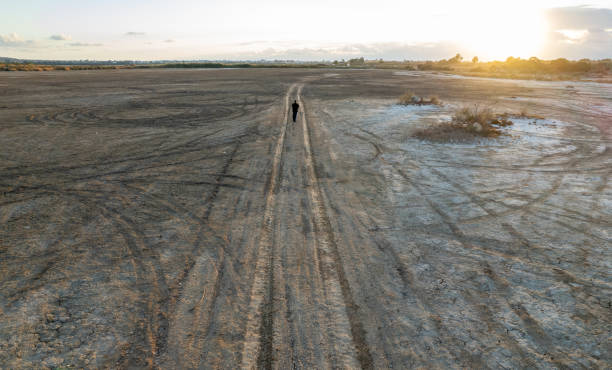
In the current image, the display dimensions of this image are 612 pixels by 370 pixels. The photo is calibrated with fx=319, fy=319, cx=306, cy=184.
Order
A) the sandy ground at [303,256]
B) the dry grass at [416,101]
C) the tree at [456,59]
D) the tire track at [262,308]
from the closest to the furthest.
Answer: the tire track at [262,308]
the sandy ground at [303,256]
the dry grass at [416,101]
the tree at [456,59]

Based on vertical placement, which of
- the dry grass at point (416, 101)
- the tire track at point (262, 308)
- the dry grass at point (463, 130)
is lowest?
the tire track at point (262, 308)

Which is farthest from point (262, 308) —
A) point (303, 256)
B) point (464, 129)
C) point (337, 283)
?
point (464, 129)

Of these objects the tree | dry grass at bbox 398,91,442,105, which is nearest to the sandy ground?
dry grass at bbox 398,91,442,105

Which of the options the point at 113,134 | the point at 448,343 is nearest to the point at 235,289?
the point at 448,343

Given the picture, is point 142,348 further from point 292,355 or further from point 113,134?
point 113,134

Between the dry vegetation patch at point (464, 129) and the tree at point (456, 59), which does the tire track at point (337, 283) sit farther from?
the tree at point (456, 59)

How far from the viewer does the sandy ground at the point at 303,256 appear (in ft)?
12.4

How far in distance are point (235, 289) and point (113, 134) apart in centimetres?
1275

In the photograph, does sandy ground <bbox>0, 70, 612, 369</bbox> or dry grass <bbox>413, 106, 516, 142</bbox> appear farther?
dry grass <bbox>413, 106, 516, 142</bbox>

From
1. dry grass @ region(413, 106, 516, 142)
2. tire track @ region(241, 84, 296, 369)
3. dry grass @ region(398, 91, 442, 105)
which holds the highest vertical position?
dry grass @ region(398, 91, 442, 105)

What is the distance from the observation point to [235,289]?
15.3 feet

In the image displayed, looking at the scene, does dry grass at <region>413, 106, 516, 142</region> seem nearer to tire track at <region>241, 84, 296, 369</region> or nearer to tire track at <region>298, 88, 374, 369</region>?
tire track at <region>298, 88, 374, 369</region>

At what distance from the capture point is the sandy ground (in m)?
3.77

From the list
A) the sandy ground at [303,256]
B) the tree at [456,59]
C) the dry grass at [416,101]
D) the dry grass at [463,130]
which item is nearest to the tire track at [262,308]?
the sandy ground at [303,256]
